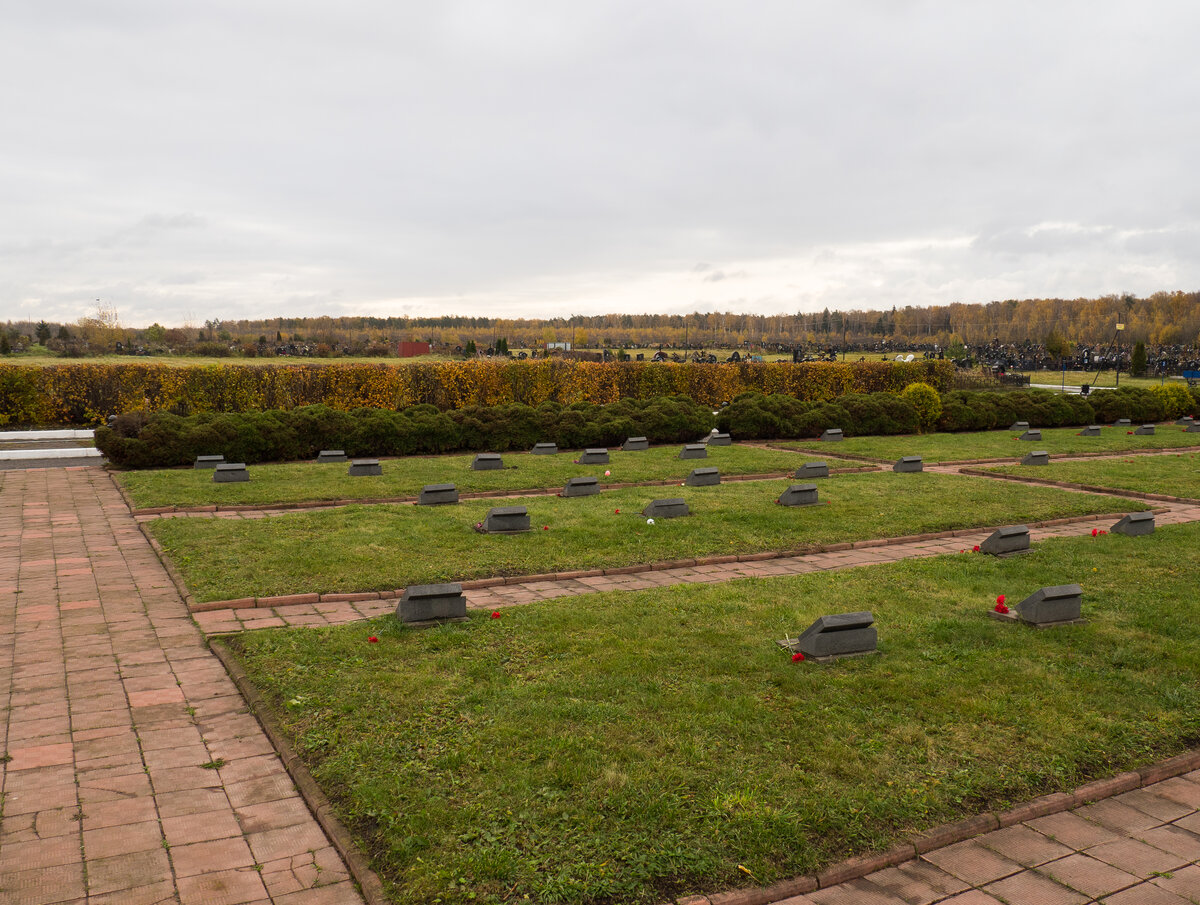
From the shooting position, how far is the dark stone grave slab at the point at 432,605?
668cm

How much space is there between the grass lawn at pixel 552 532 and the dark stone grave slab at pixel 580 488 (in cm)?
27

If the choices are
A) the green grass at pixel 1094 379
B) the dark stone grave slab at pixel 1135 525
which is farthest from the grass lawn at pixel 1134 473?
the green grass at pixel 1094 379

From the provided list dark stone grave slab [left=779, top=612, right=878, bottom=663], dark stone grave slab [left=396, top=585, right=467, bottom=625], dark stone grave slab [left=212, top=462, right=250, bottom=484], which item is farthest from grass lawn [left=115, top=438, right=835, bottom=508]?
dark stone grave slab [left=779, top=612, right=878, bottom=663]

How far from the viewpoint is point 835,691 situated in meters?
5.33

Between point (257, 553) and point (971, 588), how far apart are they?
7.23 metres

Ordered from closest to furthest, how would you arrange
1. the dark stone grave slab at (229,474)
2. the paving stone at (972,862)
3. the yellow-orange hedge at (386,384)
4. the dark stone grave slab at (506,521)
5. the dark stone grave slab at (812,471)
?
→ the paving stone at (972,862), the dark stone grave slab at (506,521), the dark stone grave slab at (229,474), the dark stone grave slab at (812,471), the yellow-orange hedge at (386,384)

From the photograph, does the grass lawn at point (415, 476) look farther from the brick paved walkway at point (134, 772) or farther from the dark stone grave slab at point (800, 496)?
the brick paved walkway at point (134, 772)

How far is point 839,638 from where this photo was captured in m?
5.97

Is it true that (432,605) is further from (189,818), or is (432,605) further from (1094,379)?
(1094,379)

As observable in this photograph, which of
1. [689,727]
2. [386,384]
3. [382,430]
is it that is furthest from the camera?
[386,384]

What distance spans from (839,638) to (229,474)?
10.7 meters

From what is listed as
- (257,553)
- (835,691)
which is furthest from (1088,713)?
(257,553)

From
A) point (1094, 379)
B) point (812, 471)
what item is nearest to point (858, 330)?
point (1094, 379)

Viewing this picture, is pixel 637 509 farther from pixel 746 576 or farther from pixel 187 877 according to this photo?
pixel 187 877
